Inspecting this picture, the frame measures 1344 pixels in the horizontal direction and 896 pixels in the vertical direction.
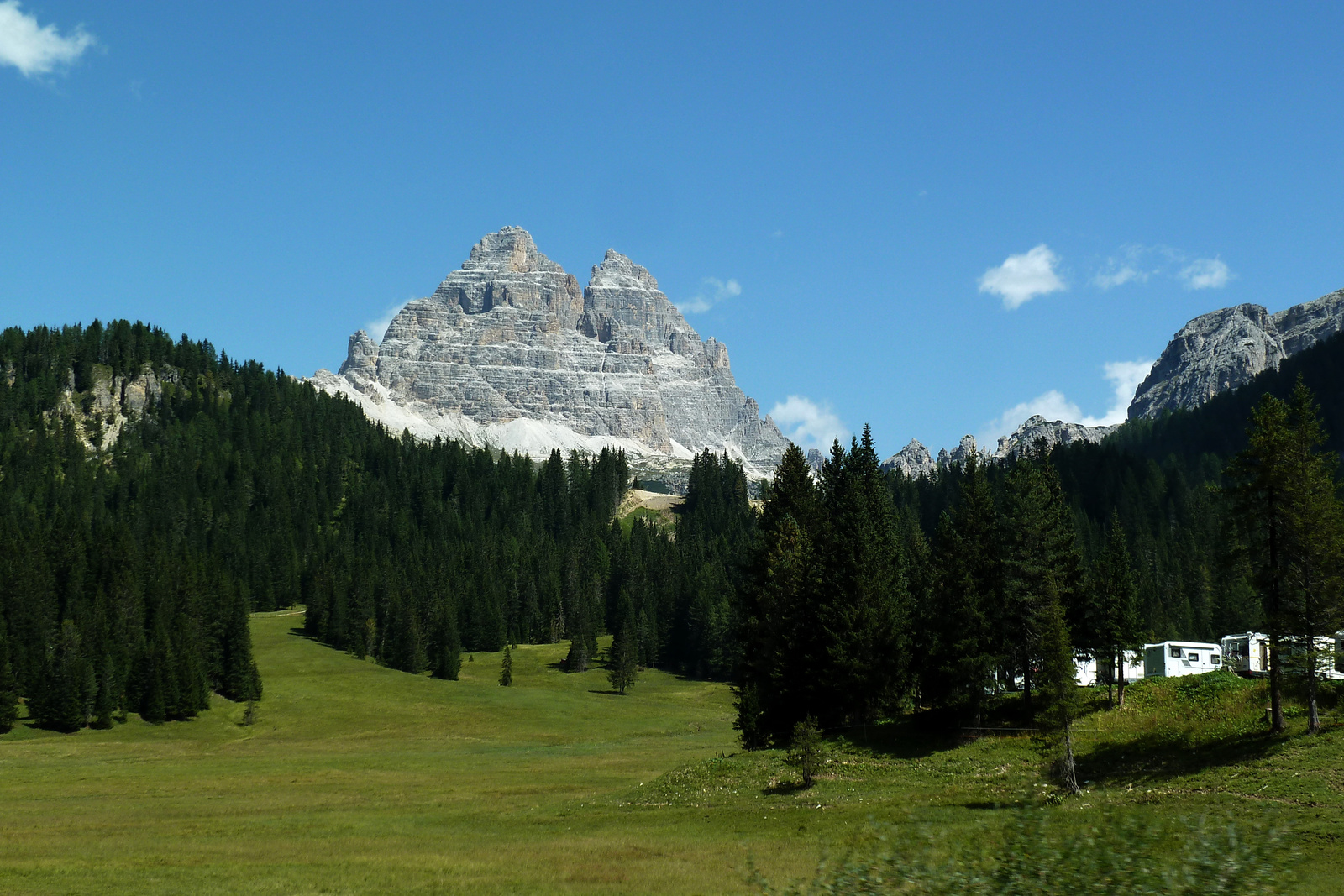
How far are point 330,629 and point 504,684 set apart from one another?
3415 centimetres

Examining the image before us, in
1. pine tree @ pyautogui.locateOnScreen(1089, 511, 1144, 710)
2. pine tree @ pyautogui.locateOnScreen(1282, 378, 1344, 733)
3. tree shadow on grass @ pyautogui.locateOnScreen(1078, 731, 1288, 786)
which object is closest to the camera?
tree shadow on grass @ pyautogui.locateOnScreen(1078, 731, 1288, 786)

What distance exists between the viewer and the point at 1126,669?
7106 cm

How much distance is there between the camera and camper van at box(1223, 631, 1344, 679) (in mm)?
43031

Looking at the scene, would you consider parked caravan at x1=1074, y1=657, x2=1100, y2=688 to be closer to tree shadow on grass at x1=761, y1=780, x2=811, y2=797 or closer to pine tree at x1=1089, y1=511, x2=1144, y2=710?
pine tree at x1=1089, y1=511, x2=1144, y2=710

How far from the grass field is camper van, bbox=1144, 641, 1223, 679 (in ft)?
32.9

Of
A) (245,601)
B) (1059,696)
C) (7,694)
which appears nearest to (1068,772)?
(1059,696)

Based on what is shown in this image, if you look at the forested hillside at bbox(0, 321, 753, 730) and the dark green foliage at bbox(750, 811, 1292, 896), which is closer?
the dark green foliage at bbox(750, 811, 1292, 896)

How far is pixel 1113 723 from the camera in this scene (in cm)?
5312

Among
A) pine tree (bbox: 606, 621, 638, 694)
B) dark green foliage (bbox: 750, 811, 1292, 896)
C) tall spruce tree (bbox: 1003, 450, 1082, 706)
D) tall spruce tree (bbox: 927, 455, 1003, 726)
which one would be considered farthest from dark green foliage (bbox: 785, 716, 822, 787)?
pine tree (bbox: 606, 621, 638, 694)

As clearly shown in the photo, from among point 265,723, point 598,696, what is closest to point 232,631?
point 265,723

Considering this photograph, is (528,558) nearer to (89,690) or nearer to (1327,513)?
(89,690)

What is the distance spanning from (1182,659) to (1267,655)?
19.4 meters

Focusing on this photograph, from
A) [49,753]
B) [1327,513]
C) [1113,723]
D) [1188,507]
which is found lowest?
[49,753]

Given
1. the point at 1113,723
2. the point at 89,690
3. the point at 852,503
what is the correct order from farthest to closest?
the point at 89,690 → the point at 852,503 → the point at 1113,723
